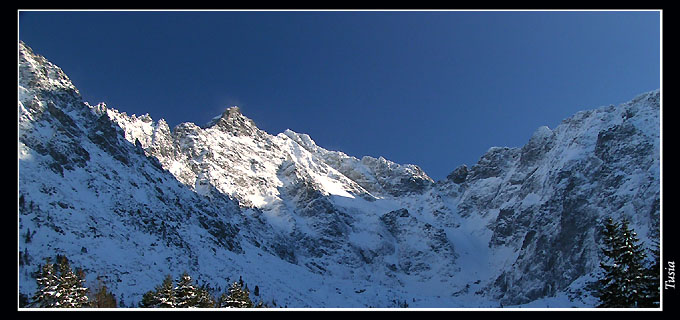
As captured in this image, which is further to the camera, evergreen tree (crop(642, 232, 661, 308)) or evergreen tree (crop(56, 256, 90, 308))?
evergreen tree (crop(56, 256, 90, 308))

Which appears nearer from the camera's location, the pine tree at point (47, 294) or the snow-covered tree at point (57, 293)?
the pine tree at point (47, 294)

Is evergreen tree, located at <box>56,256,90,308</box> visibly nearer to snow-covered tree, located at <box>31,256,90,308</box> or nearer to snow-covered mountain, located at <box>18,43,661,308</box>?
snow-covered tree, located at <box>31,256,90,308</box>

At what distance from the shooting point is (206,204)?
151 m

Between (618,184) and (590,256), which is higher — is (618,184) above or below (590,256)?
above

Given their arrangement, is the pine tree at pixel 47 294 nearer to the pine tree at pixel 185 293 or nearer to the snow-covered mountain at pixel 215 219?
the pine tree at pixel 185 293

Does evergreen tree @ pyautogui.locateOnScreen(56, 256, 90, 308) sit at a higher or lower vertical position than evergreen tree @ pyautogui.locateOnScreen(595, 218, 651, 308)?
lower

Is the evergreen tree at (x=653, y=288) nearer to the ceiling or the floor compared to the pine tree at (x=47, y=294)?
nearer to the ceiling

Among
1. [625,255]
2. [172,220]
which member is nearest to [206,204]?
[172,220]

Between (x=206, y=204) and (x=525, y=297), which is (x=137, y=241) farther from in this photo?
(x=525, y=297)

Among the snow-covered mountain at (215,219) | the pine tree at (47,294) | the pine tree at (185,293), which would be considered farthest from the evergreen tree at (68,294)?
the snow-covered mountain at (215,219)

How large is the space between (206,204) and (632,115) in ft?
471

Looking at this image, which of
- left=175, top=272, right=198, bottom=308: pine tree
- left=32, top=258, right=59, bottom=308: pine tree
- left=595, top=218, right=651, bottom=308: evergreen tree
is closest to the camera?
left=595, top=218, right=651, bottom=308: evergreen tree

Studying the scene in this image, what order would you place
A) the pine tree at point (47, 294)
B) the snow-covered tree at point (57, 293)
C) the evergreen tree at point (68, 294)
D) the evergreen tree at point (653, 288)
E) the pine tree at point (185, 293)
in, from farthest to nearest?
the pine tree at point (185, 293) → the evergreen tree at point (68, 294) → the snow-covered tree at point (57, 293) → the pine tree at point (47, 294) → the evergreen tree at point (653, 288)

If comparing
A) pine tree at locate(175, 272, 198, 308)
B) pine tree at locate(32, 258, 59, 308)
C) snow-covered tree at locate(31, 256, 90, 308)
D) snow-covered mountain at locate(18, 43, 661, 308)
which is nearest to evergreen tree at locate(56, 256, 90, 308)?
snow-covered tree at locate(31, 256, 90, 308)
